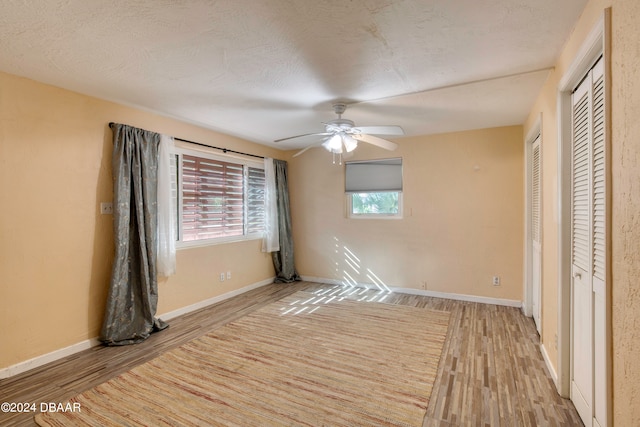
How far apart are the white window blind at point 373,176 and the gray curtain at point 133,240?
2871 millimetres

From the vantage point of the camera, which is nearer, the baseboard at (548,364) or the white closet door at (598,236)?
the white closet door at (598,236)

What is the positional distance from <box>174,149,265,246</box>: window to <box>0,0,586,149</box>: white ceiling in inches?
34.4

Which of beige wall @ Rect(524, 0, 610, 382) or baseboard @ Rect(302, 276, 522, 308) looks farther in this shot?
baseboard @ Rect(302, 276, 522, 308)

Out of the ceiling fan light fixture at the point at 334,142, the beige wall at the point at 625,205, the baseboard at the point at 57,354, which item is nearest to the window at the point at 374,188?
the ceiling fan light fixture at the point at 334,142

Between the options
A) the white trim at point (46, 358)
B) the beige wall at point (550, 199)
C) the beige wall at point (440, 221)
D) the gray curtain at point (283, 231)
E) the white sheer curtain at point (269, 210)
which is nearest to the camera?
the beige wall at point (550, 199)

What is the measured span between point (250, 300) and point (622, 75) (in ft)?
13.6

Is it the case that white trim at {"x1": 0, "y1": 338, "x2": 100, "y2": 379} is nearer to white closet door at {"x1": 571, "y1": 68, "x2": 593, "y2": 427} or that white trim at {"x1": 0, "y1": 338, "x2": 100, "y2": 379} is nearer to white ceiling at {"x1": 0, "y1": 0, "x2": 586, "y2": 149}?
white ceiling at {"x1": 0, "y1": 0, "x2": 586, "y2": 149}

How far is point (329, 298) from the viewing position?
432 centimetres

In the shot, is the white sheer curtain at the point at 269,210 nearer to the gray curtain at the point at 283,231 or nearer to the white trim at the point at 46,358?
the gray curtain at the point at 283,231

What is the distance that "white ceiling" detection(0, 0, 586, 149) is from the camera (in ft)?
5.27

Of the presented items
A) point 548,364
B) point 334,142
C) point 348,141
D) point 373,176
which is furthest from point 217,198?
point 548,364

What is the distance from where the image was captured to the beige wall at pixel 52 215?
2.34 meters

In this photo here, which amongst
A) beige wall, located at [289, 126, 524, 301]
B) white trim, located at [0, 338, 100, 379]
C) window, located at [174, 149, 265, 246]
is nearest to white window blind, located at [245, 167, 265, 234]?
window, located at [174, 149, 265, 246]

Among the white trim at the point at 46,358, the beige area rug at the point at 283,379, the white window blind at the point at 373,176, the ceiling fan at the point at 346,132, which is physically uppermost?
the ceiling fan at the point at 346,132
